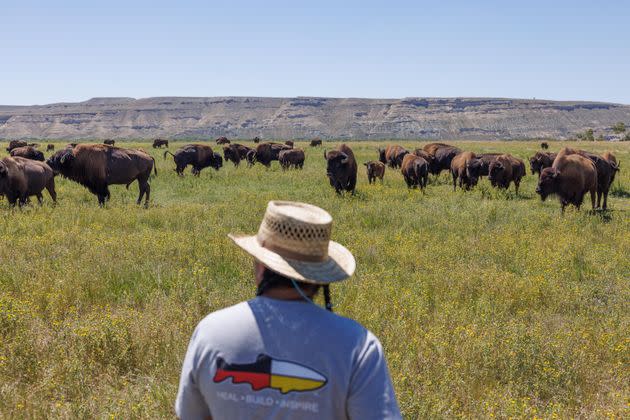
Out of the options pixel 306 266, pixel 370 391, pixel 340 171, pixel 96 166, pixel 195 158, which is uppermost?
pixel 306 266

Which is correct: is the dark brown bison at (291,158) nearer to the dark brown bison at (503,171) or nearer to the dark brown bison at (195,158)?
the dark brown bison at (195,158)

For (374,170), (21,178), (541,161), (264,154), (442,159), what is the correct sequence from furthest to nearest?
(264,154), (442,159), (374,170), (541,161), (21,178)

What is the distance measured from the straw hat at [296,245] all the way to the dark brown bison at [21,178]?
1465 cm

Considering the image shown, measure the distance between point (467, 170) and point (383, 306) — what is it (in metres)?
17.2

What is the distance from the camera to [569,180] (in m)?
15.8

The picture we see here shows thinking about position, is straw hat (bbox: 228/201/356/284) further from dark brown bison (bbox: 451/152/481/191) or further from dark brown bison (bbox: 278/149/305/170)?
dark brown bison (bbox: 278/149/305/170)

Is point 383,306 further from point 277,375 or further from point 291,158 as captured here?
point 291,158

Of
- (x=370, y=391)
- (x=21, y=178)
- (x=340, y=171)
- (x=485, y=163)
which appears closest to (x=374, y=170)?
(x=485, y=163)

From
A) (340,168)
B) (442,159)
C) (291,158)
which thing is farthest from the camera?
(291,158)

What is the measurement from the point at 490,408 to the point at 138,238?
7716mm

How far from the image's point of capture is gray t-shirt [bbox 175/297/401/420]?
1689 mm

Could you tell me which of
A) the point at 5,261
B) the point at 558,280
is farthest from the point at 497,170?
A: the point at 5,261

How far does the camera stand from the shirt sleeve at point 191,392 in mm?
1833

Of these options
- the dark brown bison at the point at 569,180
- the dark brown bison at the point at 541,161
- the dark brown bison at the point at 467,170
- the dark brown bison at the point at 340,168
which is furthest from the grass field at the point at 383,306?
the dark brown bison at the point at 541,161
